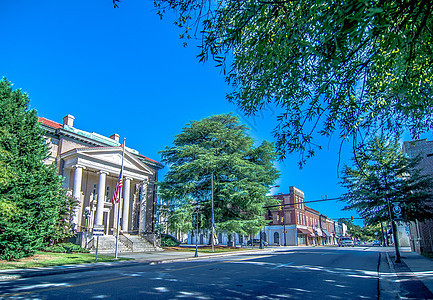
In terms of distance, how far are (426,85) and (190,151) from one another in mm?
26745

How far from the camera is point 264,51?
16.3 ft

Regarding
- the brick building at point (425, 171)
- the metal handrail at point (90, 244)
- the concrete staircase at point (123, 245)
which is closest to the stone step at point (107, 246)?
the concrete staircase at point (123, 245)

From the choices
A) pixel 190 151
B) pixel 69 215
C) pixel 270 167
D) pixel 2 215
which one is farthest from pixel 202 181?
pixel 2 215

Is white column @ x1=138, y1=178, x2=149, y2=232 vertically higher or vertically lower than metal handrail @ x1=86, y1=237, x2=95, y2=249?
higher

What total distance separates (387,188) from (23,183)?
23254 mm

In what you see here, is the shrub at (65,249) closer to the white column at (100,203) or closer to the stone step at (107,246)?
the stone step at (107,246)

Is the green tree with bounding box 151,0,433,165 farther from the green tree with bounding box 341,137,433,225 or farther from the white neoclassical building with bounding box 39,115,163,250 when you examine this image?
the white neoclassical building with bounding box 39,115,163,250

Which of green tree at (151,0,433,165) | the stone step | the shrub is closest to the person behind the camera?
green tree at (151,0,433,165)

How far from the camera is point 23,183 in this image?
59.4 feet

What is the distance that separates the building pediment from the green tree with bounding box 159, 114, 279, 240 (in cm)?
362

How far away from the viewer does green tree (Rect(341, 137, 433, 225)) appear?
1798cm

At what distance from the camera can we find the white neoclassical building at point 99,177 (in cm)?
2900

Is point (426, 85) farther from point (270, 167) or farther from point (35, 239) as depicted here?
point (270, 167)

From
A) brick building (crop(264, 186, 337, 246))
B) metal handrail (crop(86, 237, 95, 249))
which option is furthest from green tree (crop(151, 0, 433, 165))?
brick building (crop(264, 186, 337, 246))
